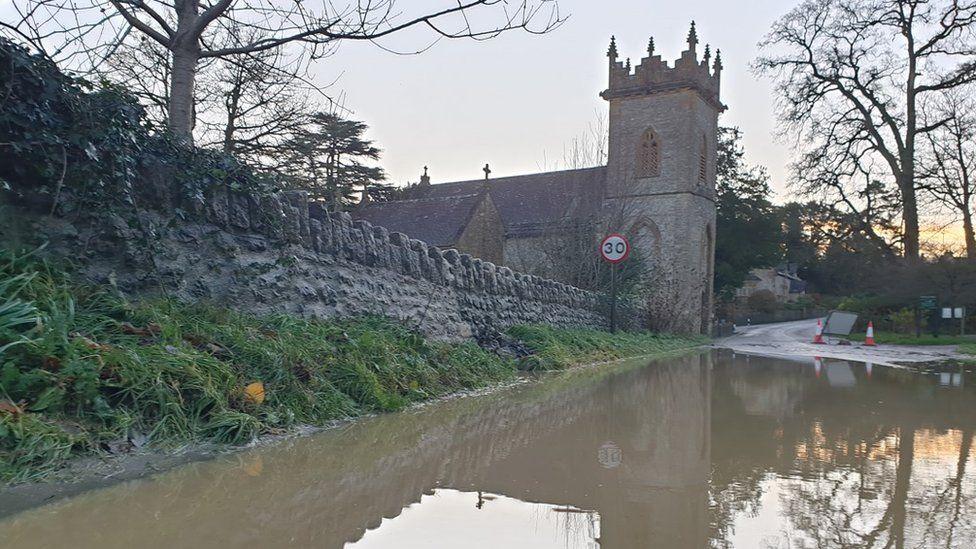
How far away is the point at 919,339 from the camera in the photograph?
2331 centimetres

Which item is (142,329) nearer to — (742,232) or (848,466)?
(848,466)

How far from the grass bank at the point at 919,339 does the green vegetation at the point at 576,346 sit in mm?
8722

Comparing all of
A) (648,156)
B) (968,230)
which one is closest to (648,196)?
(648,156)

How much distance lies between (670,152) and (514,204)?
7.88 meters

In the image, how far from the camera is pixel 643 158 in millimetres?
34312

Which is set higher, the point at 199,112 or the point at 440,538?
the point at 199,112

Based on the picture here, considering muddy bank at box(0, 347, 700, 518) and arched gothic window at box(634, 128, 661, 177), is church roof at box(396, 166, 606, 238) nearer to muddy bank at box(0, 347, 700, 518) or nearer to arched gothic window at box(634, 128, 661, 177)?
arched gothic window at box(634, 128, 661, 177)

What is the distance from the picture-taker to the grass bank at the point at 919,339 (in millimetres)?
22625

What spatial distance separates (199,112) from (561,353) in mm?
14144

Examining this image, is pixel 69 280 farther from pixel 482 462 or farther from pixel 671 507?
pixel 671 507

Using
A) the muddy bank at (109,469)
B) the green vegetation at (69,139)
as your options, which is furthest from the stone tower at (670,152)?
the muddy bank at (109,469)

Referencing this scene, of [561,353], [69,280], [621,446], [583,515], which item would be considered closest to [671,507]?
[583,515]

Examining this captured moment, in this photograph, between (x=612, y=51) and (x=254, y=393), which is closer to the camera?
(x=254, y=393)

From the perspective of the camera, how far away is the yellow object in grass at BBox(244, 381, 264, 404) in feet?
17.9
